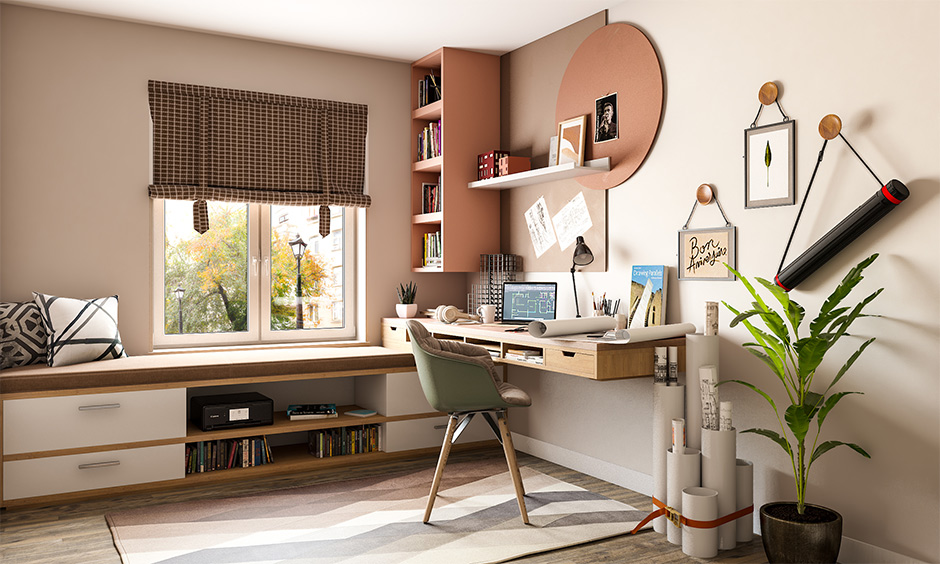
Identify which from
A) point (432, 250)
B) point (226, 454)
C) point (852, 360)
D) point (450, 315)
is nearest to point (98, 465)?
point (226, 454)

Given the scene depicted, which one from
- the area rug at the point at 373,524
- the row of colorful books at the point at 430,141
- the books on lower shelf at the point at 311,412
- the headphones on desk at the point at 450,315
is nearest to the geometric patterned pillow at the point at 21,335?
the area rug at the point at 373,524

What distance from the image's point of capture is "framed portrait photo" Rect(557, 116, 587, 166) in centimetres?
398

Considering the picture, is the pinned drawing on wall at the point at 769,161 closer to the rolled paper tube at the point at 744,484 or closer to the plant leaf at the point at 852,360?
the plant leaf at the point at 852,360

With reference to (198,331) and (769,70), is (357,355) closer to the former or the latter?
(198,331)

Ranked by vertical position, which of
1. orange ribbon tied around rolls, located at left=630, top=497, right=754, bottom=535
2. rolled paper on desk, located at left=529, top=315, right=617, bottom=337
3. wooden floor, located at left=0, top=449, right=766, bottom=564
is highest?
rolled paper on desk, located at left=529, top=315, right=617, bottom=337

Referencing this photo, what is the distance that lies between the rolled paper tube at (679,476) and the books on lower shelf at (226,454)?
2225mm

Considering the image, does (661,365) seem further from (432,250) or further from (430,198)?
(430,198)

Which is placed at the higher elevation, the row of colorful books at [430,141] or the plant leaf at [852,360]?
the row of colorful books at [430,141]

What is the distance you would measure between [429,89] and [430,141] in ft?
1.17

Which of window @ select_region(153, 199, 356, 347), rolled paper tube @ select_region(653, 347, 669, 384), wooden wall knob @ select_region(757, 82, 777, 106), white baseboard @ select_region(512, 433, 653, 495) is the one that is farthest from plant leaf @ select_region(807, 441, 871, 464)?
window @ select_region(153, 199, 356, 347)

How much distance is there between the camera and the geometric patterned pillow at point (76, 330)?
12.1 ft

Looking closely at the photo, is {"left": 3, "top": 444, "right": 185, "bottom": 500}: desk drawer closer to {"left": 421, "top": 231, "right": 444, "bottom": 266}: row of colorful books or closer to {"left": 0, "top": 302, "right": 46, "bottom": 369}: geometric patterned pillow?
{"left": 0, "top": 302, "right": 46, "bottom": 369}: geometric patterned pillow

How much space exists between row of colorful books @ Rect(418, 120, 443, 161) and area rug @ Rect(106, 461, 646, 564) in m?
2.11

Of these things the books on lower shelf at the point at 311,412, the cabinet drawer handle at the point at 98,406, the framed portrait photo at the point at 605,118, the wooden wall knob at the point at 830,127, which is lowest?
the books on lower shelf at the point at 311,412
